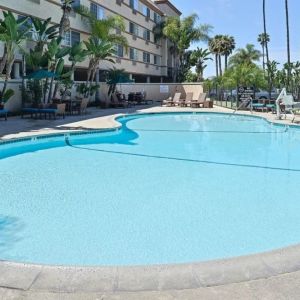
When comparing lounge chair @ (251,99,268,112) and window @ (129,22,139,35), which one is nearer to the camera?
lounge chair @ (251,99,268,112)

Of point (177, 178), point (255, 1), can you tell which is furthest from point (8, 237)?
point (255, 1)

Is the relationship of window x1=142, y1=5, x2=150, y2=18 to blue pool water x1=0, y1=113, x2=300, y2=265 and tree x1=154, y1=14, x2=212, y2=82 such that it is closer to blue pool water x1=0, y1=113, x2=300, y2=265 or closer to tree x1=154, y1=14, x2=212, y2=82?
tree x1=154, y1=14, x2=212, y2=82

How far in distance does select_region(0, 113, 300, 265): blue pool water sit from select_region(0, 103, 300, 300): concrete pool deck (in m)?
1.22

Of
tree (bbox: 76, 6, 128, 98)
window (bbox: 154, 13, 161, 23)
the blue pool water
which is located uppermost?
window (bbox: 154, 13, 161, 23)

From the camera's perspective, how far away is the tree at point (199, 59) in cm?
5462

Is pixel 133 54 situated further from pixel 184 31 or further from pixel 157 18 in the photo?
pixel 157 18

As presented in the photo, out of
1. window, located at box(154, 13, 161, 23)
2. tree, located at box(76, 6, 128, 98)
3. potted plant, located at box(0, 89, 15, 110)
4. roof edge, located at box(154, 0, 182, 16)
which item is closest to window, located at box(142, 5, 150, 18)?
window, located at box(154, 13, 161, 23)

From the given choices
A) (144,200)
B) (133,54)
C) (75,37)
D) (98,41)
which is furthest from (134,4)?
(144,200)

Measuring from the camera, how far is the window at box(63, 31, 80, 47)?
28.8 meters

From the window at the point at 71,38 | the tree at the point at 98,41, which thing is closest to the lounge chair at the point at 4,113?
the tree at the point at 98,41

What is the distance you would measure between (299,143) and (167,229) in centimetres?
982

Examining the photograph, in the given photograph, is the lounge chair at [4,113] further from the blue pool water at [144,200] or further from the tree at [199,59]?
the tree at [199,59]

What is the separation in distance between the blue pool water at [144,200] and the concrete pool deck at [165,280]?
1222 millimetres

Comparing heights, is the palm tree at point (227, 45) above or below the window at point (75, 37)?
above
